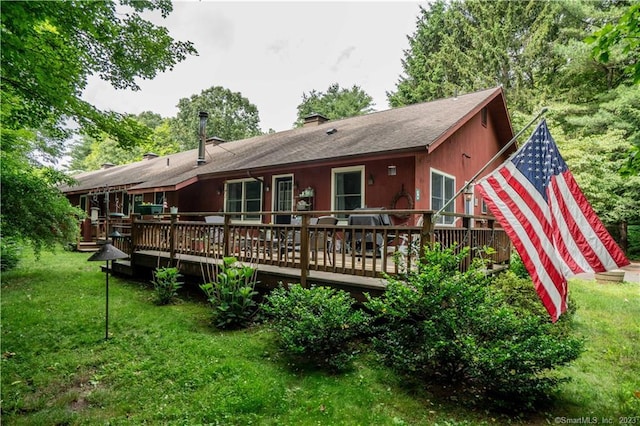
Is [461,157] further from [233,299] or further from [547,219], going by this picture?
[233,299]

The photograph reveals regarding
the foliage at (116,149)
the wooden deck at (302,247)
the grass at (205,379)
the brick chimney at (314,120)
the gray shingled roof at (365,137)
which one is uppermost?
the foliage at (116,149)

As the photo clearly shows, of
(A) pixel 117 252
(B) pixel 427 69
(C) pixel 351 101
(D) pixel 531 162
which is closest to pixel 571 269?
(D) pixel 531 162

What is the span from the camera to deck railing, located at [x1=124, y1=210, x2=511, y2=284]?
4.16m

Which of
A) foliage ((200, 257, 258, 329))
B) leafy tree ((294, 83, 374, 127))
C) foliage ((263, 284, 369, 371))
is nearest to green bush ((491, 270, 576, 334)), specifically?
foliage ((263, 284, 369, 371))

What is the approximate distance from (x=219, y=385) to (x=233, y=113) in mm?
33090

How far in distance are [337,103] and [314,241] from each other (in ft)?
89.1

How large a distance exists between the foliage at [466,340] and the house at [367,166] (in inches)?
149

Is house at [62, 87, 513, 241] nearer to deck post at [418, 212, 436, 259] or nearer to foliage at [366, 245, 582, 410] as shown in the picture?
deck post at [418, 212, 436, 259]

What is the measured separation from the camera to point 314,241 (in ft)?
15.8

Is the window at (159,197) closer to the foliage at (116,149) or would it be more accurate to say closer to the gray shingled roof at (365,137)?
the gray shingled roof at (365,137)

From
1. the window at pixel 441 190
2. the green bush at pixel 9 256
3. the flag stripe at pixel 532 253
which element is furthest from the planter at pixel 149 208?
the flag stripe at pixel 532 253

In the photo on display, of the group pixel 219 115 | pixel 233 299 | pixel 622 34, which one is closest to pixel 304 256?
pixel 233 299

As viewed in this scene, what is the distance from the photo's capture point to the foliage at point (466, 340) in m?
2.98

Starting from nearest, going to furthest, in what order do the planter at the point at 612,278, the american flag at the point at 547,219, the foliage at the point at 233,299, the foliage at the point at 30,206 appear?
the american flag at the point at 547,219 → the foliage at the point at 233,299 → the foliage at the point at 30,206 → the planter at the point at 612,278
